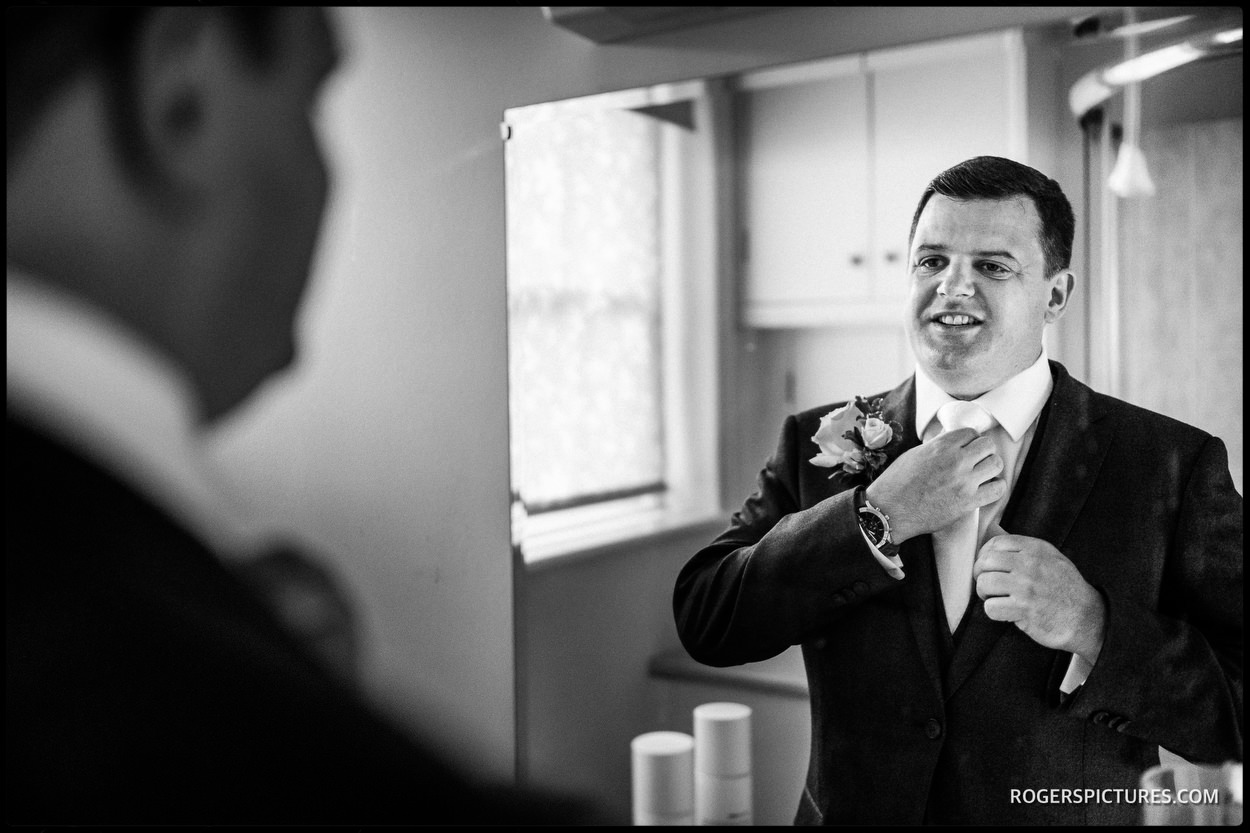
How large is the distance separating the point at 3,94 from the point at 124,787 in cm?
107

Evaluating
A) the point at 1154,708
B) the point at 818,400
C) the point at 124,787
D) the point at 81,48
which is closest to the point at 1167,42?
the point at 818,400

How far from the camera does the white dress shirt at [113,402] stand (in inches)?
61.2

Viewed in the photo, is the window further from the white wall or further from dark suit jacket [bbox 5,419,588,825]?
dark suit jacket [bbox 5,419,588,825]

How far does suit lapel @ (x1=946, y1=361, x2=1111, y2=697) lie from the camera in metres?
1.04

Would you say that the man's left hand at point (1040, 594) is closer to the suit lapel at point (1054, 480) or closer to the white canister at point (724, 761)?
the suit lapel at point (1054, 480)

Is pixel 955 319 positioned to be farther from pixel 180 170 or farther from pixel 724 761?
pixel 180 170

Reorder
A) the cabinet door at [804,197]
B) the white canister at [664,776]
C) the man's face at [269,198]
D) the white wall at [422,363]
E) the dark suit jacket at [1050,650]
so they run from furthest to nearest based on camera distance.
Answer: the man's face at [269,198] < the white wall at [422,363] < the white canister at [664,776] < the cabinet door at [804,197] < the dark suit jacket at [1050,650]

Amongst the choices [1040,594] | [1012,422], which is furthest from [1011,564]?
[1012,422]

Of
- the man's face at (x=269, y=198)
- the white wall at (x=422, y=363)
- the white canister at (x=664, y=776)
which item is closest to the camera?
the white canister at (x=664, y=776)

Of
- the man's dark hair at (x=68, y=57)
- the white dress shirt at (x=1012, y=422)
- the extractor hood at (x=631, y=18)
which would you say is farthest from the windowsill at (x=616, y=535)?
the man's dark hair at (x=68, y=57)

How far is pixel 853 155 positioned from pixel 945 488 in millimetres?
382

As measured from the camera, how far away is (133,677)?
1570 mm

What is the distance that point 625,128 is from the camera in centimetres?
126

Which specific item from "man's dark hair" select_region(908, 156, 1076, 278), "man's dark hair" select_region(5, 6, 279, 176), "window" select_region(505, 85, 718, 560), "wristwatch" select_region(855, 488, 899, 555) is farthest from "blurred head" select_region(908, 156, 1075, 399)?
"man's dark hair" select_region(5, 6, 279, 176)
